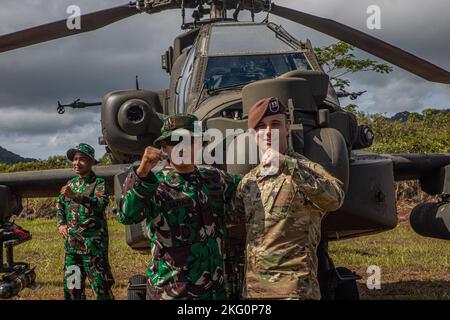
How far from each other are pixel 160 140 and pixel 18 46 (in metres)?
3.73

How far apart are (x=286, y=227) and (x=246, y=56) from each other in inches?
119

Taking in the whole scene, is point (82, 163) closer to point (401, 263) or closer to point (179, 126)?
point (179, 126)

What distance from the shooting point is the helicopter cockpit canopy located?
5.82 meters

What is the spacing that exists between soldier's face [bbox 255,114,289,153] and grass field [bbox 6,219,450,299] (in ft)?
14.3

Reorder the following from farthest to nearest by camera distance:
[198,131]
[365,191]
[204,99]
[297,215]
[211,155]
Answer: [204,99], [365,191], [211,155], [198,131], [297,215]

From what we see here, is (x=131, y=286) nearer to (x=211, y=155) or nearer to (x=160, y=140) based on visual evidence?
(x=211, y=155)

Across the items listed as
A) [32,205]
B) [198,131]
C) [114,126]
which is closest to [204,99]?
[114,126]

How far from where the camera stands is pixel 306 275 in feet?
10.5

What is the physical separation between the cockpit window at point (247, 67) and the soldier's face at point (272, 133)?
2435 mm

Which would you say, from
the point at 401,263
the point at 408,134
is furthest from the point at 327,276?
the point at 408,134

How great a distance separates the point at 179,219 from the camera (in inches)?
133

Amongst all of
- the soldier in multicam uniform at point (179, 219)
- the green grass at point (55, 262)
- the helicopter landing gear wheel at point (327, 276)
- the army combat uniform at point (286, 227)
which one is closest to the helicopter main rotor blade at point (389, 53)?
the helicopter landing gear wheel at point (327, 276)

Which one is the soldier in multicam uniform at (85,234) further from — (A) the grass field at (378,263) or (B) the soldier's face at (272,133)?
(B) the soldier's face at (272,133)

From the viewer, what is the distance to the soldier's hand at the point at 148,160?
3.16m
